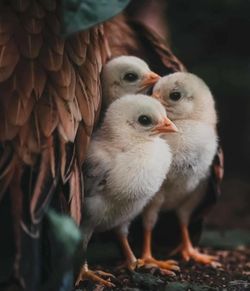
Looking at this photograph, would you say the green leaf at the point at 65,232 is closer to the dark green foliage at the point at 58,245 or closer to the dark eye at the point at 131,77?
the dark green foliage at the point at 58,245

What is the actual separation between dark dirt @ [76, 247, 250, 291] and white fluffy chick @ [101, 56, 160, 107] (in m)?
0.49

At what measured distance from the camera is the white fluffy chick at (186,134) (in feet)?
8.97

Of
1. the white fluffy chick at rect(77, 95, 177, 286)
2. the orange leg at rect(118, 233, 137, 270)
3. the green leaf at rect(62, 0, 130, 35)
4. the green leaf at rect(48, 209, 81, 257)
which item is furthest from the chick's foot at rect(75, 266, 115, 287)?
the green leaf at rect(62, 0, 130, 35)

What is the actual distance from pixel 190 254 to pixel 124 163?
2.22ft

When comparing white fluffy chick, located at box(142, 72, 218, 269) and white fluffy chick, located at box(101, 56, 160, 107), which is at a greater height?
white fluffy chick, located at box(101, 56, 160, 107)

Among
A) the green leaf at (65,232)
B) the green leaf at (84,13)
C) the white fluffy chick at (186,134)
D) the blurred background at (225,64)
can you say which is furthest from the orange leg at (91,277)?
the blurred background at (225,64)

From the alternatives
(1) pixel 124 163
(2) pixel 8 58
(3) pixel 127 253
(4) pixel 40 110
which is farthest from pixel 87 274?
(2) pixel 8 58

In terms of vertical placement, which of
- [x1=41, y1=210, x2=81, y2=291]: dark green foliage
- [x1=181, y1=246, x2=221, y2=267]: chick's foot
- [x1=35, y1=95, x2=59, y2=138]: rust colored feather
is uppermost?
[x1=35, y1=95, x2=59, y2=138]: rust colored feather

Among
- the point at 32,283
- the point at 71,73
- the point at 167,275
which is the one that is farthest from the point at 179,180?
the point at 32,283

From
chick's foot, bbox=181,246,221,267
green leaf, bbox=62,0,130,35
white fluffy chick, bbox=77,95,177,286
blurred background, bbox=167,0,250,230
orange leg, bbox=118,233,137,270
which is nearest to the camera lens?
green leaf, bbox=62,0,130,35

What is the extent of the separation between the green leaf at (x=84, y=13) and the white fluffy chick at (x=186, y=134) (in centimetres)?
53

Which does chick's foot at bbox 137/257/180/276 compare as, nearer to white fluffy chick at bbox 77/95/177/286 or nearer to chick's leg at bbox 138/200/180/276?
chick's leg at bbox 138/200/180/276

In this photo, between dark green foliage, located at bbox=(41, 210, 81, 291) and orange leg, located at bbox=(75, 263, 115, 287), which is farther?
orange leg, located at bbox=(75, 263, 115, 287)

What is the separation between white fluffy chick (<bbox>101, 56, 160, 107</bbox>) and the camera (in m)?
2.71
